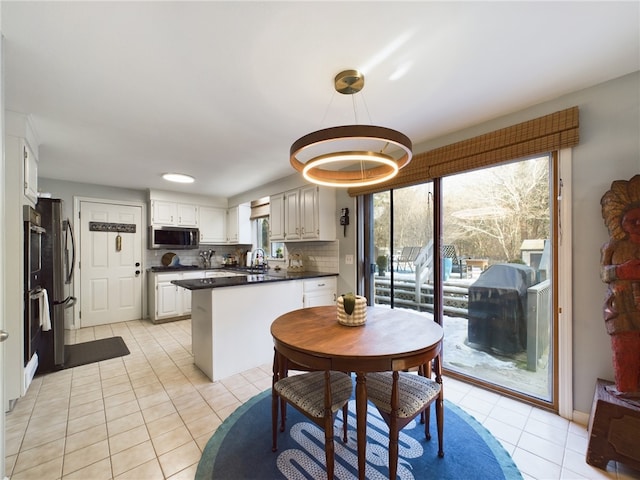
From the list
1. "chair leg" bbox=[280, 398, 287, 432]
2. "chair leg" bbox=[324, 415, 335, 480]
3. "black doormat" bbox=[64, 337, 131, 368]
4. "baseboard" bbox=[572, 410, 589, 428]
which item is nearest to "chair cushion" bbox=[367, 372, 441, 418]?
"chair leg" bbox=[324, 415, 335, 480]

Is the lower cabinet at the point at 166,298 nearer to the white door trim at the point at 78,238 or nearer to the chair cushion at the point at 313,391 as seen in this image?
the white door trim at the point at 78,238

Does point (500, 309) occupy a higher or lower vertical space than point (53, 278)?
lower

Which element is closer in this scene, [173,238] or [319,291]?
[319,291]

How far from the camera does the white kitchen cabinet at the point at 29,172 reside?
222 cm

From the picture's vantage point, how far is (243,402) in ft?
7.35

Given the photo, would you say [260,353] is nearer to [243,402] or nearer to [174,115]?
[243,402]

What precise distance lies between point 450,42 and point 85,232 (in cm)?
546

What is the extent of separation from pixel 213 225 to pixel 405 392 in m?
4.95

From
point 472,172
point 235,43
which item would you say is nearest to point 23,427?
point 235,43

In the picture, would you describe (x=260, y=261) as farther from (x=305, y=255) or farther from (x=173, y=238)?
(x=173, y=238)

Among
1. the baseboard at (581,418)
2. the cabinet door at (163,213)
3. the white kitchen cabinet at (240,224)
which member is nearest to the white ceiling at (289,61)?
the baseboard at (581,418)

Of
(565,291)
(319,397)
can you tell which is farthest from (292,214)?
(565,291)

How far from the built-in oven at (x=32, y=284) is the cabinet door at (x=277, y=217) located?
2606 mm

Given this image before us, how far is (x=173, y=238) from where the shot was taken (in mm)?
5043
